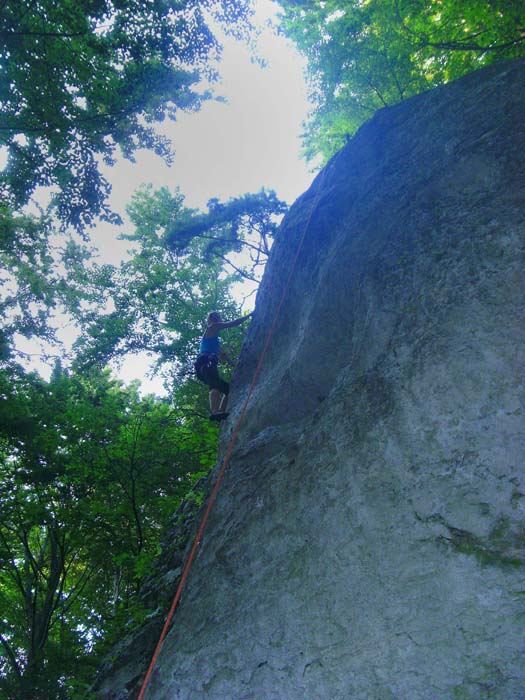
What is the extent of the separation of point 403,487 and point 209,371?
14.8ft

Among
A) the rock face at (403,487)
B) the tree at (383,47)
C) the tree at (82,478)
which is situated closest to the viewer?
the rock face at (403,487)

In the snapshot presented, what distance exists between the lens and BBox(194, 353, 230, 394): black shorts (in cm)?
666

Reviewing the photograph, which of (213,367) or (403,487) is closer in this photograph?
(403,487)

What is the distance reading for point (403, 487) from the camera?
8.30 ft

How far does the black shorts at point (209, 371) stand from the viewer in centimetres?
666

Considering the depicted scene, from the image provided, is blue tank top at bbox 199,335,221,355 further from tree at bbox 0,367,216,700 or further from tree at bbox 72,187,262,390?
tree at bbox 72,187,262,390

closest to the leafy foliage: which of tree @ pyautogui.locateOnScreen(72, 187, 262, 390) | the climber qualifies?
tree @ pyautogui.locateOnScreen(72, 187, 262, 390)

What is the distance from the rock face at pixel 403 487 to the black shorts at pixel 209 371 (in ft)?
7.69

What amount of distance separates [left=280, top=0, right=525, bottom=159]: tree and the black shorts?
→ 21.8 feet

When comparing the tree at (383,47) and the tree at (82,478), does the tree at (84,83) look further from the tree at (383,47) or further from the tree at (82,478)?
the tree at (82,478)

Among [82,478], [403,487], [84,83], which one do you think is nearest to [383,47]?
[84,83]

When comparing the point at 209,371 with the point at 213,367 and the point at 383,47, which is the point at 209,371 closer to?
the point at 213,367

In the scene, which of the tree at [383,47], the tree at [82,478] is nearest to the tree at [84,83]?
the tree at [383,47]

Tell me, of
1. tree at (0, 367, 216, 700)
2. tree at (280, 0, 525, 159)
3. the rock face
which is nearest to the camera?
the rock face
